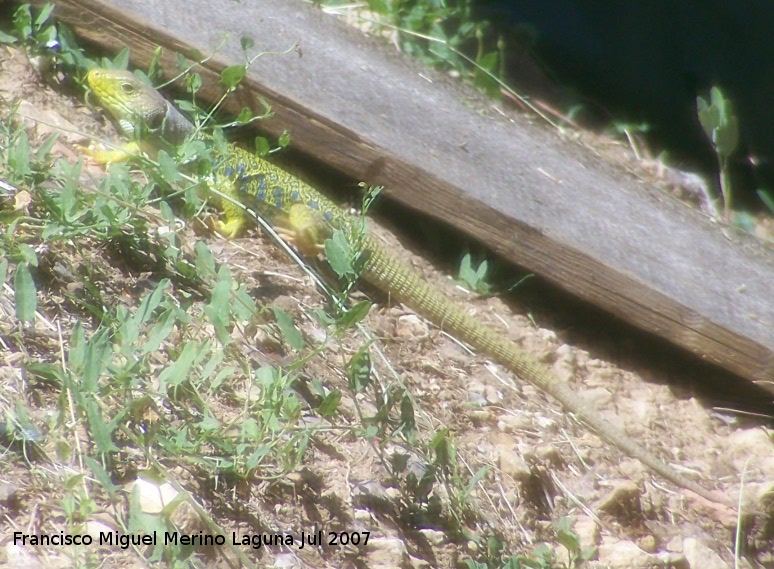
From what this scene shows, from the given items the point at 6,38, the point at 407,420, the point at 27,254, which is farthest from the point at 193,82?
the point at 407,420

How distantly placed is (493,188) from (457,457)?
1.31 m

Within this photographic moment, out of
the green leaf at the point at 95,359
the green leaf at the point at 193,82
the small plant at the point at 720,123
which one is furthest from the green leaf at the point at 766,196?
the green leaf at the point at 95,359

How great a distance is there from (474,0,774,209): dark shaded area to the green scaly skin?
1863 mm

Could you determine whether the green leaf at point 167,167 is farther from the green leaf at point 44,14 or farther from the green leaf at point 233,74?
the green leaf at point 44,14

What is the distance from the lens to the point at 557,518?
103 inches

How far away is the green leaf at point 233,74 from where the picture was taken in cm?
299

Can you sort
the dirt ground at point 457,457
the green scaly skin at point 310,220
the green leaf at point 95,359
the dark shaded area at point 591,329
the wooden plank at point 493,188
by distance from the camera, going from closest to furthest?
the green leaf at point 95,359 < the dirt ground at point 457,457 < the green scaly skin at point 310,220 < the wooden plank at point 493,188 < the dark shaded area at point 591,329

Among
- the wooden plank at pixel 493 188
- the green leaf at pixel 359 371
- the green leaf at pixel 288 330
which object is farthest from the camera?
the wooden plank at pixel 493 188

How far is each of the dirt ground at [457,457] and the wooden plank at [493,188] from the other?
294 millimetres

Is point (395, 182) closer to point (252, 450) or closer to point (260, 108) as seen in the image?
point (260, 108)

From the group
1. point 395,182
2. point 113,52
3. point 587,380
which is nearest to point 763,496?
point 587,380

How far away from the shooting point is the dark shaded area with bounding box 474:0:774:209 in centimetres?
393

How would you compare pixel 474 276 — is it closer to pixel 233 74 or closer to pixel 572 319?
pixel 572 319

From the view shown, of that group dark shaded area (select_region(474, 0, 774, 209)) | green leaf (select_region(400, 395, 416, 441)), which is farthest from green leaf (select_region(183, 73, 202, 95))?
dark shaded area (select_region(474, 0, 774, 209))
